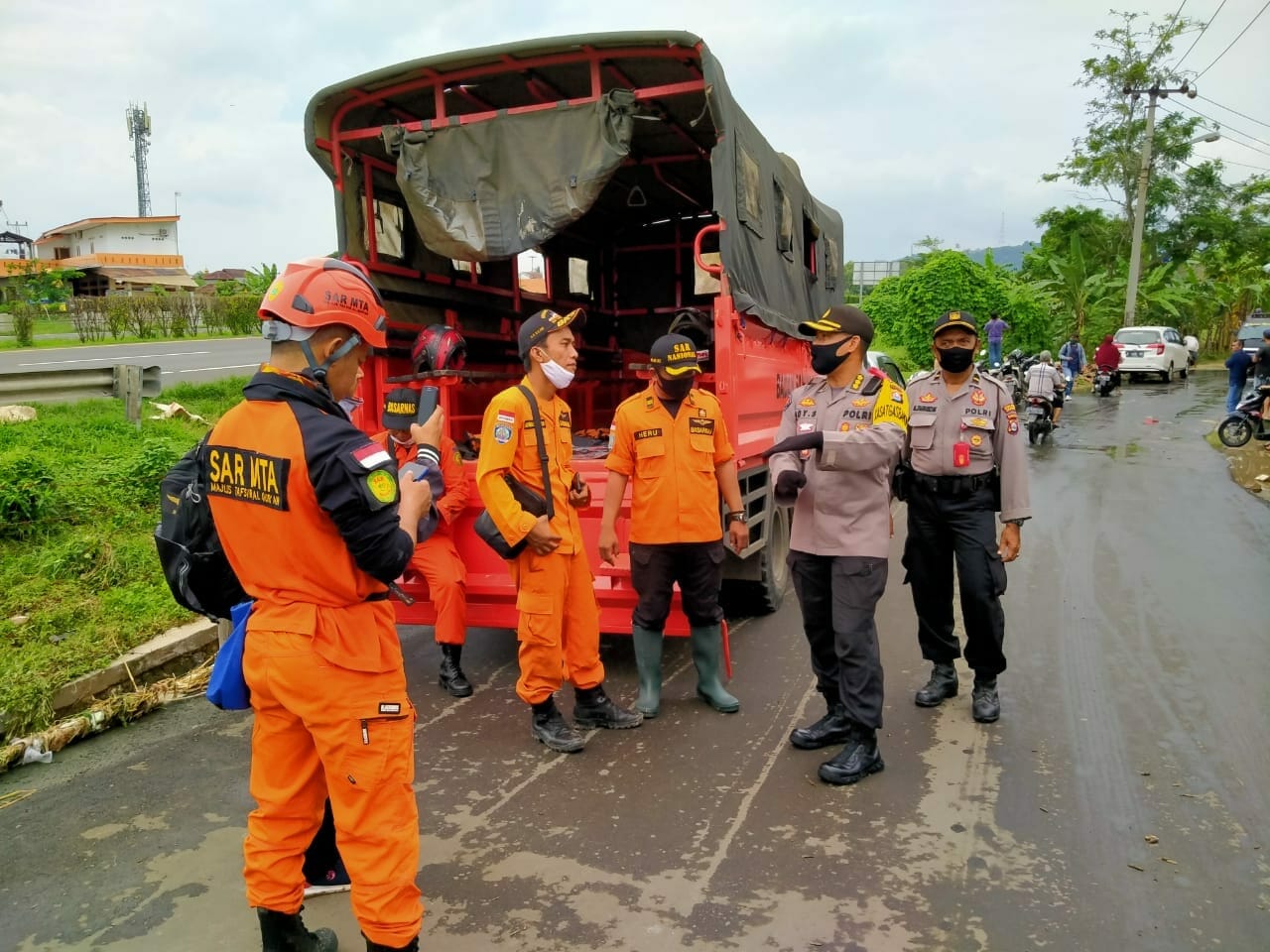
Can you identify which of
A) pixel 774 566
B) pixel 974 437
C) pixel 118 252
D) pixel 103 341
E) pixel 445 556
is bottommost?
pixel 774 566

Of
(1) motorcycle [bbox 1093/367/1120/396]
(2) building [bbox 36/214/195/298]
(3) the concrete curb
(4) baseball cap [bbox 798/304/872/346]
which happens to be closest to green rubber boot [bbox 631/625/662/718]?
(4) baseball cap [bbox 798/304/872/346]

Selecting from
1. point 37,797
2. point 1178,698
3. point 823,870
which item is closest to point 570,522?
point 823,870

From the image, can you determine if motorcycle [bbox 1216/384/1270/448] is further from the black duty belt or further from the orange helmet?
the orange helmet

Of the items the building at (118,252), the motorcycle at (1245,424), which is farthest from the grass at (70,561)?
the building at (118,252)

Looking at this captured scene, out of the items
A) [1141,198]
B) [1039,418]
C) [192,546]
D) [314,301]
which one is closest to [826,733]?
[192,546]

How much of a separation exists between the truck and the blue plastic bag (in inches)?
94.0

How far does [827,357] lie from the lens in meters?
3.67

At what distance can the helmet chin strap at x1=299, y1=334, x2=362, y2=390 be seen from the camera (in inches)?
86.0

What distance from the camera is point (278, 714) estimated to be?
224 centimetres

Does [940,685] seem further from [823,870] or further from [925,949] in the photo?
Answer: [925,949]

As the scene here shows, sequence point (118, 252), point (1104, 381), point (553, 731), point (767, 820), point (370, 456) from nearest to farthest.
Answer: point (370, 456), point (767, 820), point (553, 731), point (1104, 381), point (118, 252)

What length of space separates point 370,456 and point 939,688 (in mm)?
3258

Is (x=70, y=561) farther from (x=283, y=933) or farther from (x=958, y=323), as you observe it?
(x=958, y=323)

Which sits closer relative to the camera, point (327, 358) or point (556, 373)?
point (327, 358)
